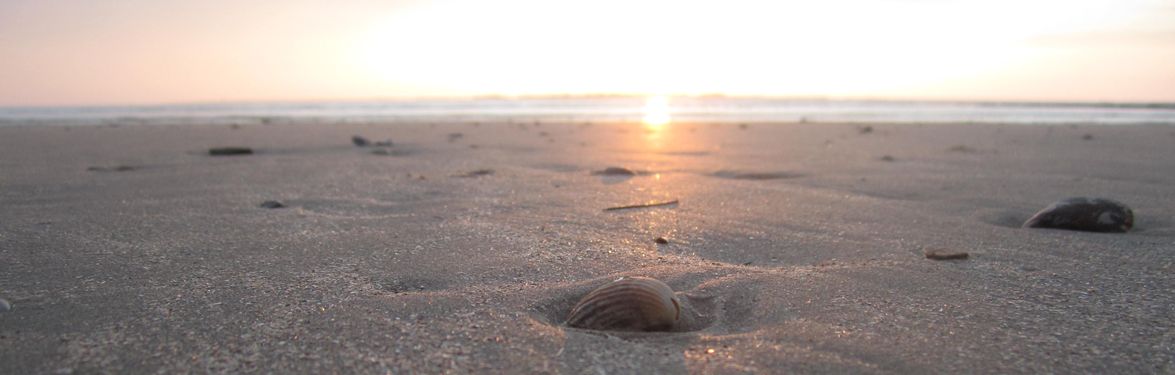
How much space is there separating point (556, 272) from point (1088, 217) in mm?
2067

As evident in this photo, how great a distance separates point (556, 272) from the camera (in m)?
2.11

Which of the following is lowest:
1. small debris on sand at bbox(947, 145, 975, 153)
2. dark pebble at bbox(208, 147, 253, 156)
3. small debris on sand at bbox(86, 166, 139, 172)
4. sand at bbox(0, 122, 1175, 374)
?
sand at bbox(0, 122, 1175, 374)

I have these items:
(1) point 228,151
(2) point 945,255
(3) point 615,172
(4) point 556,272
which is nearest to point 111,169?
(1) point 228,151

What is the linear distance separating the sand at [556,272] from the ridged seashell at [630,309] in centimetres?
4

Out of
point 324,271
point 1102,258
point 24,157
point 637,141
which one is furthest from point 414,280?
point 637,141

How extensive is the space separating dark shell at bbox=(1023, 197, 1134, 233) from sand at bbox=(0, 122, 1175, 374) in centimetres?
12

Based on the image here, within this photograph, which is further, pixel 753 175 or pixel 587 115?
pixel 587 115

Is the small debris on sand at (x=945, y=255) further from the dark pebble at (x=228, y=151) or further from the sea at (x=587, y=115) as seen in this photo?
the sea at (x=587, y=115)

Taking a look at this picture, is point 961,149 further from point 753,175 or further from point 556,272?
point 556,272

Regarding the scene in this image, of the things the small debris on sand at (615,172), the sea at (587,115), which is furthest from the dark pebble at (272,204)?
the sea at (587,115)

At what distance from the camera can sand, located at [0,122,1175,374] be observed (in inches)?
58.1

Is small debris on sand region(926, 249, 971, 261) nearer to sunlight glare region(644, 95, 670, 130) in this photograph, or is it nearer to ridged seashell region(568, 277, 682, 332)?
ridged seashell region(568, 277, 682, 332)

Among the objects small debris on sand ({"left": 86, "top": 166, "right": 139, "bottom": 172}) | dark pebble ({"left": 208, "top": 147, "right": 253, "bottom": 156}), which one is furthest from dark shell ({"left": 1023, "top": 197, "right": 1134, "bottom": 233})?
dark pebble ({"left": 208, "top": 147, "right": 253, "bottom": 156})

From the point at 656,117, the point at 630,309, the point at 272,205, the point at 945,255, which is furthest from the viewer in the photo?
the point at 656,117
